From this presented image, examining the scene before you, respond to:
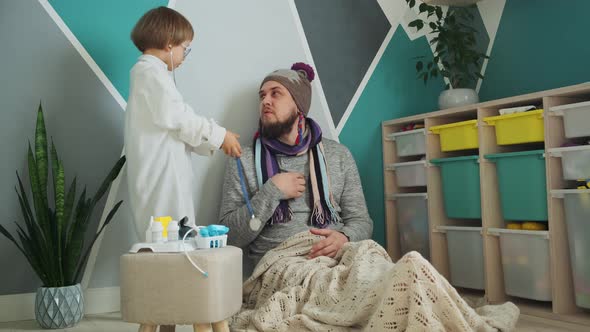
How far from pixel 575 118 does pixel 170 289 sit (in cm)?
160

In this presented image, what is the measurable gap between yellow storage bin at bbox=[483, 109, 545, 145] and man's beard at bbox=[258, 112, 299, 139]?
0.82 m

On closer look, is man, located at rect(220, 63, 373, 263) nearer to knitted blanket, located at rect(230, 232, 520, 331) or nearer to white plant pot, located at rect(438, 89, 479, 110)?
knitted blanket, located at rect(230, 232, 520, 331)

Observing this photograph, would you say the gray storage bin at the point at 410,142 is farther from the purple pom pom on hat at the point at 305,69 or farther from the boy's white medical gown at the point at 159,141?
the boy's white medical gown at the point at 159,141

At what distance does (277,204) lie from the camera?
2.42 metres

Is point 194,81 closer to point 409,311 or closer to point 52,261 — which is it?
point 52,261

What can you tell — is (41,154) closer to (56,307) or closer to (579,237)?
(56,307)

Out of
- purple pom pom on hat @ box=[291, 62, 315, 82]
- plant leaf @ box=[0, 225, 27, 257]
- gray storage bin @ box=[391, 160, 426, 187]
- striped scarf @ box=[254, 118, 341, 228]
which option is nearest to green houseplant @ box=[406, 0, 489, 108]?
gray storage bin @ box=[391, 160, 426, 187]

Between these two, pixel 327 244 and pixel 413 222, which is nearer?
pixel 327 244

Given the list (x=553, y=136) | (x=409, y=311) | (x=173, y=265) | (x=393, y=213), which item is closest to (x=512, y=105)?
(x=553, y=136)

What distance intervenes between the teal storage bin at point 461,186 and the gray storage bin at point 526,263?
0.17 metres

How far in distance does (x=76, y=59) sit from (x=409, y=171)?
64.1 inches

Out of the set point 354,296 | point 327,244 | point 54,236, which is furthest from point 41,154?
point 354,296

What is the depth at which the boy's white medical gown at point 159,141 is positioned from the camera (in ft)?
6.72

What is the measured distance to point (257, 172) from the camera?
254 centimetres
